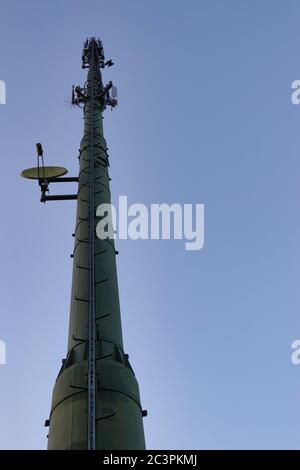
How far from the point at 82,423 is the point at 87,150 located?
10.6 metres

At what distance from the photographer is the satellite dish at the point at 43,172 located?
1778 centimetres

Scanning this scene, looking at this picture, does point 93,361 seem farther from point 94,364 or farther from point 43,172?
point 43,172

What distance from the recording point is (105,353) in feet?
35.8

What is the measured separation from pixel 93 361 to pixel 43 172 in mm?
9147

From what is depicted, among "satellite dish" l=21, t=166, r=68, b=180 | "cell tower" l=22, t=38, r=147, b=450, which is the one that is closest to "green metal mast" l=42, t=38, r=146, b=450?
"cell tower" l=22, t=38, r=147, b=450

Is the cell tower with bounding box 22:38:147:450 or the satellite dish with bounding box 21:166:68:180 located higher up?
the satellite dish with bounding box 21:166:68:180

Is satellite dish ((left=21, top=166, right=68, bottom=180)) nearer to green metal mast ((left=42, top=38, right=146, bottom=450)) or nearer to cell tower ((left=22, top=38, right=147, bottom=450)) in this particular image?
cell tower ((left=22, top=38, right=147, bottom=450))

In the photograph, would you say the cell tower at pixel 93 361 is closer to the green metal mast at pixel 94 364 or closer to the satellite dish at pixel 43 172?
the green metal mast at pixel 94 364

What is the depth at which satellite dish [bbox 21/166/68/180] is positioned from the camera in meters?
17.8

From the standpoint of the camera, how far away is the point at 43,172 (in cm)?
1775

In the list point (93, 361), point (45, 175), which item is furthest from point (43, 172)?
point (93, 361)

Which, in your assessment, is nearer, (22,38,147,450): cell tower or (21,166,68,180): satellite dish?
(22,38,147,450): cell tower
